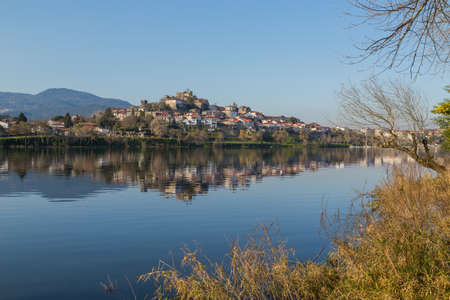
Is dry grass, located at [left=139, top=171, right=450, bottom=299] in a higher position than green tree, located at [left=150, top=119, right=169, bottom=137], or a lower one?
lower

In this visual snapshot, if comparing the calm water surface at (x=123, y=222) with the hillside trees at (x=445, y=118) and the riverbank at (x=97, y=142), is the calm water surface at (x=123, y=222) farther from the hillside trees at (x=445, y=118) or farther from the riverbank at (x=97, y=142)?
the riverbank at (x=97, y=142)

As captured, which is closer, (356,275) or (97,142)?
(356,275)

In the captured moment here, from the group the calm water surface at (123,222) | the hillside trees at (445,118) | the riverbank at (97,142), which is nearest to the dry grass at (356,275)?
the calm water surface at (123,222)

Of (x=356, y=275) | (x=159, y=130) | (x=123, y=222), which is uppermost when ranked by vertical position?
(x=159, y=130)

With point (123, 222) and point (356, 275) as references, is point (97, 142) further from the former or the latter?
point (356, 275)

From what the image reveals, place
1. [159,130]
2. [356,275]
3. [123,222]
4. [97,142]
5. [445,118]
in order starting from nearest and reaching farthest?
[356,275] < [123,222] < [445,118] < [97,142] < [159,130]

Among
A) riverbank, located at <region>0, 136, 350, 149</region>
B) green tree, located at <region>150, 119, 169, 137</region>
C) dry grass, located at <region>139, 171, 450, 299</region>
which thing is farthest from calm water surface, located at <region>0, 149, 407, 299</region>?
green tree, located at <region>150, 119, 169, 137</region>

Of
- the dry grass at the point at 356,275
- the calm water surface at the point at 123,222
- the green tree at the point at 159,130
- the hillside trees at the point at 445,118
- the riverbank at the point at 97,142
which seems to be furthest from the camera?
the green tree at the point at 159,130

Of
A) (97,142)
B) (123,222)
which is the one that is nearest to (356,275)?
(123,222)

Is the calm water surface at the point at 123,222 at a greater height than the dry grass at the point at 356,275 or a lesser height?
lesser

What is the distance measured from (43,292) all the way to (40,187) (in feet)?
64.6

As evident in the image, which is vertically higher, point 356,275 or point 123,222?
point 356,275

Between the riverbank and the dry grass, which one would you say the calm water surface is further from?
the riverbank

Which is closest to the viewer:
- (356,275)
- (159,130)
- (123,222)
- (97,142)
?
(356,275)
